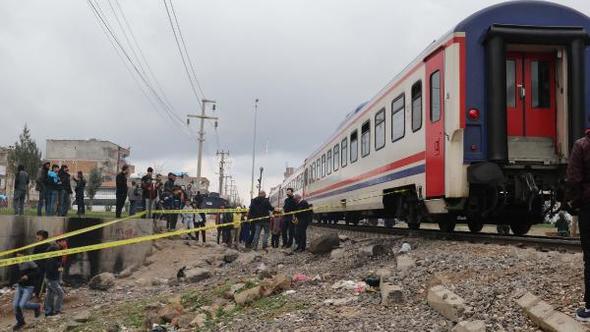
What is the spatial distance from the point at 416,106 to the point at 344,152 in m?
6.87

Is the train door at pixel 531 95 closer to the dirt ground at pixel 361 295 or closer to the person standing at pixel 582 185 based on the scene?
the dirt ground at pixel 361 295

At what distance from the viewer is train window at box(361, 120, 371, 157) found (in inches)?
550

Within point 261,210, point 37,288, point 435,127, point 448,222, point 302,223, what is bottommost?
point 37,288

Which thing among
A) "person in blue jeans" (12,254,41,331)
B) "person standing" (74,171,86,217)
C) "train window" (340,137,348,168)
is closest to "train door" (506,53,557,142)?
"train window" (340,137,348,168)

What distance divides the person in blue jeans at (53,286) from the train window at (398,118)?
720cm

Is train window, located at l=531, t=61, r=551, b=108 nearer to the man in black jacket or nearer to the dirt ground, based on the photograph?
the dirt ground

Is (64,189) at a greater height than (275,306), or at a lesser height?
greater

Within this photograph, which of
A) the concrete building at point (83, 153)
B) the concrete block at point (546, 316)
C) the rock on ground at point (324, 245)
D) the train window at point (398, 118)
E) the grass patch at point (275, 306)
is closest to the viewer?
the concrete block at point (546, 316)

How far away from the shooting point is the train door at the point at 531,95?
902cm

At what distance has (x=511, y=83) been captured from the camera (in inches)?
360

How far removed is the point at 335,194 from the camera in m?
18.6

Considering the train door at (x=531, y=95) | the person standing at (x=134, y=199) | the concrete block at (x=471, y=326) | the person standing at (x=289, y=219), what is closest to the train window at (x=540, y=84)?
the train door at (x=531, y=95)

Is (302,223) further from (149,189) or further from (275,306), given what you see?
(275,306)

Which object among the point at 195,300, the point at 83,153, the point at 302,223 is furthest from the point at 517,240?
the point at 83,153
